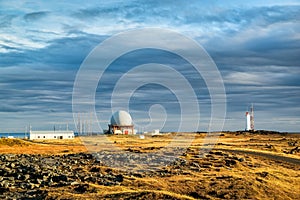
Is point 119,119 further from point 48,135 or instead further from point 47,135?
point 47,135

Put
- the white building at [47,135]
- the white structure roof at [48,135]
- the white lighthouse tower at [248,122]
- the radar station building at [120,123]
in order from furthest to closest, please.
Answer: the white lighthouse tower at [248,122]
the radar station building at [120,123]
the white structure roof at [48,135]
the white building at [47,135]

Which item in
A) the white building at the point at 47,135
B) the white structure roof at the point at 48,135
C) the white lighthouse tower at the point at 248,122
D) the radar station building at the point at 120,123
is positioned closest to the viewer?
the white building at the point at 47,135

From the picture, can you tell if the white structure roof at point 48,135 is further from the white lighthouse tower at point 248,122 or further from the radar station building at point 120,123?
the white lighthouse tower at point 248,122

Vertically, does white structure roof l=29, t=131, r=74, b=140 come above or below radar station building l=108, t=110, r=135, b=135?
below

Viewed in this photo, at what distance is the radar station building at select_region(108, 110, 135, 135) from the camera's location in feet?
497

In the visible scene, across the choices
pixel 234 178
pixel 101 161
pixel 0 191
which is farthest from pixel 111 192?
pixel 101 161

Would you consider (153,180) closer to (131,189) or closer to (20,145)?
(131,189)

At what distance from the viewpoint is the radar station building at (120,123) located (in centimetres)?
15150

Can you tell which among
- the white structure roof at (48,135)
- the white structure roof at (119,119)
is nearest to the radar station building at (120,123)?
the white structure roof at (119,119)

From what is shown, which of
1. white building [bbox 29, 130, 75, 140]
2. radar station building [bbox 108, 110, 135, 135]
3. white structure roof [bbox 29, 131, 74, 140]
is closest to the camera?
white building [bbox 29, 130, 75, 140]

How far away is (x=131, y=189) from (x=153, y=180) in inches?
136

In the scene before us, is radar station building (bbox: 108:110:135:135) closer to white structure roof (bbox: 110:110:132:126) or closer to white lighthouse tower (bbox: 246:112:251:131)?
white structure roof (bbox: 110:110:132:126)

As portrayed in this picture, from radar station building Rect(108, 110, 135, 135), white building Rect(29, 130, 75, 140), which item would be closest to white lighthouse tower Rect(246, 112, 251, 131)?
radar station building Rect(108, 110, 135, 135)

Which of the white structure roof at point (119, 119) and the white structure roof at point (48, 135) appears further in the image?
the white structure roof at point (119, 119)
